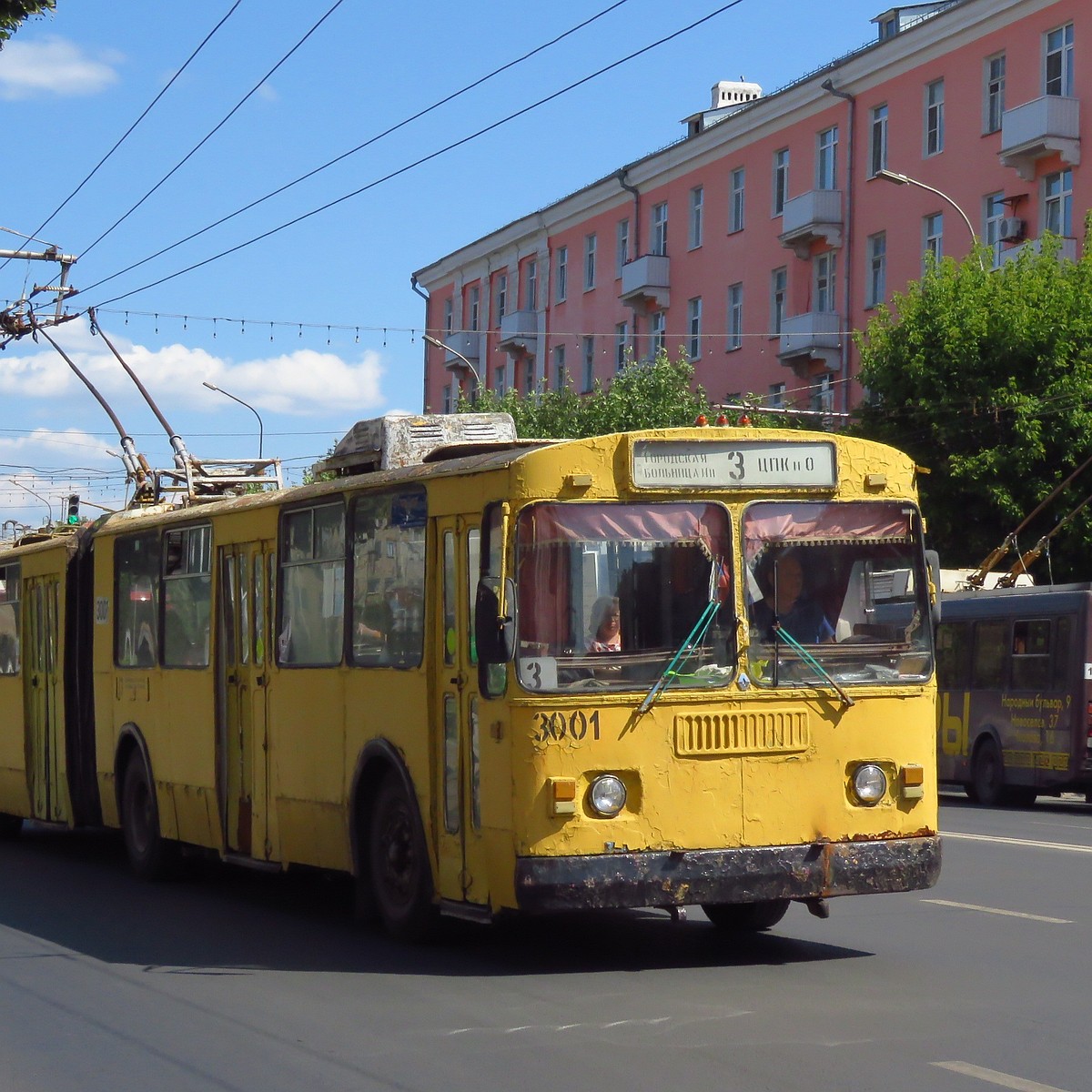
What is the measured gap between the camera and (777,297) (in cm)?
4566

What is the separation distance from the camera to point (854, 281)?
42438 mm

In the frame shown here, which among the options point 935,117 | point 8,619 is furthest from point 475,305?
point 8,619

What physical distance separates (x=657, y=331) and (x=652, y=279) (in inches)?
59.3

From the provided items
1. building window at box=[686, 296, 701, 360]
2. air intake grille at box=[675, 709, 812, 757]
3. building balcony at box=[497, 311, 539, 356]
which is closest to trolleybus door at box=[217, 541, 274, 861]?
air intake grille at box=[675, 709, 812, 757]

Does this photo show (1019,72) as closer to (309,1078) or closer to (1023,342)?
(1023,342)

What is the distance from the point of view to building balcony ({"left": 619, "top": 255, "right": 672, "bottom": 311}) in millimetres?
49875

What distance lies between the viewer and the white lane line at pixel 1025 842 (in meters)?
16.1

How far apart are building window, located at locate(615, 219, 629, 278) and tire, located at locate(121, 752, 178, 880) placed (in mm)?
39169

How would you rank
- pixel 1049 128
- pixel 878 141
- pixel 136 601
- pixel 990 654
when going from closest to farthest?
pixel 136 601, pixel 990 654, pixel 1049 128, pixel 878 141

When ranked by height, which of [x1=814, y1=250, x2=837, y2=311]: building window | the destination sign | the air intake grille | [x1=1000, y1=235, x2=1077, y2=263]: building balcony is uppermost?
[x1=814, y1=250, x2=837, y2=311]: building window

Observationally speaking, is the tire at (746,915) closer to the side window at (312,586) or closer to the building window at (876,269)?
the side window at (312,586)

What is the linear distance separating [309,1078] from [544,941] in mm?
3505

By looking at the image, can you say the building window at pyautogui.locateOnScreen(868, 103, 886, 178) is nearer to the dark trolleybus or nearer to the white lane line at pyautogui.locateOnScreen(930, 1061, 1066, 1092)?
the dark trolleybus

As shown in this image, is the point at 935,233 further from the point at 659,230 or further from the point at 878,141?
the point at 659,230
